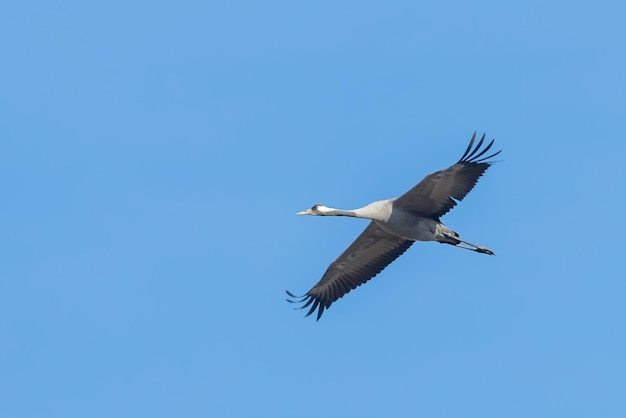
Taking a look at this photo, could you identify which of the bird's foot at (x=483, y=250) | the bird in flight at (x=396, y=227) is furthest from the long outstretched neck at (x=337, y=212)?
the bird's foot at (x=483, y=250)

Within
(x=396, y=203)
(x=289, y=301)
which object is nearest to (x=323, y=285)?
(x=289, y=301)

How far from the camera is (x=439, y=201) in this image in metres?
35.4

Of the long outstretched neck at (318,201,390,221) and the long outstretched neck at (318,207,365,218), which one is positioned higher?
the long outstretched neck at (318,207,365,218)

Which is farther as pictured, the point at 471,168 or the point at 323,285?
the point at 323,285

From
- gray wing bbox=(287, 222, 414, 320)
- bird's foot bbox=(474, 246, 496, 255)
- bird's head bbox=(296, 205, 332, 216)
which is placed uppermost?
bird's head bbox=(296, 205, 332, 216)

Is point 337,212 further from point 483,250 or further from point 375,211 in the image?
point 483,250

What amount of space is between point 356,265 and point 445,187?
371 cm

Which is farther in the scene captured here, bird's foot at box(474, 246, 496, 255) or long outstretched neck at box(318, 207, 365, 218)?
bird's foot at box(474, 246, 496, 255)

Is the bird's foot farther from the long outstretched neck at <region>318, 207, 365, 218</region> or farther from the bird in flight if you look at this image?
the long outstretched neck at <region>318, 207, 365, 218</region>

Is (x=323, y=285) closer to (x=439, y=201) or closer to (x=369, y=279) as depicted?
(x=369, y=279)

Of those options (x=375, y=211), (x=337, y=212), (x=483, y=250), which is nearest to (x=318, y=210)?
(x=337, y=212)

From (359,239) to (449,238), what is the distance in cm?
238

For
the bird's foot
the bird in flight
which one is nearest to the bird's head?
the bird in flight

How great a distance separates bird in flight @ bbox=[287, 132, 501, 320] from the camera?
35.0m
